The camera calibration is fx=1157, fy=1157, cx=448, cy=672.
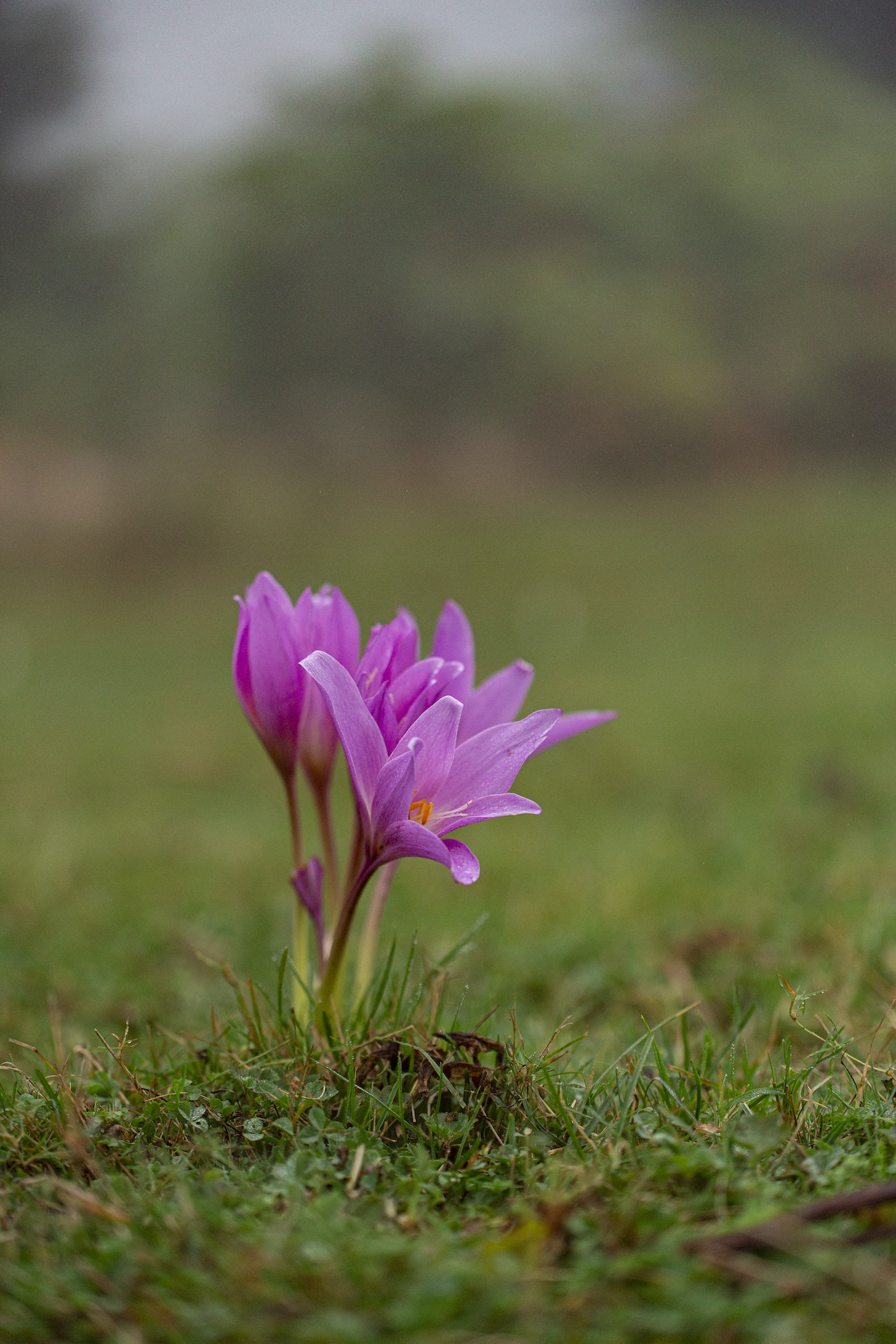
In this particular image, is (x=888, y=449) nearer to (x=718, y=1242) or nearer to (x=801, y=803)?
(x=801, y=803)

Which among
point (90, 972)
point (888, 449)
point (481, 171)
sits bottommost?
point (90, 972)

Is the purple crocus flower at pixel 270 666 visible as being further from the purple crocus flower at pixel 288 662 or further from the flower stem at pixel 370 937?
the flower stem at pixel 370 937

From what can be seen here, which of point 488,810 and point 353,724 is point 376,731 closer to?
point 353,724

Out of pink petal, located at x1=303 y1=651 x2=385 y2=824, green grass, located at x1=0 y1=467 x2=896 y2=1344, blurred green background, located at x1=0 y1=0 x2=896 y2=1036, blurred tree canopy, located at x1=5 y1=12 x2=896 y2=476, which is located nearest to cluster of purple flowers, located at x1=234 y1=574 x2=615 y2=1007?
pink petal, located at x1=303 y1=651 x2=385 y2=824

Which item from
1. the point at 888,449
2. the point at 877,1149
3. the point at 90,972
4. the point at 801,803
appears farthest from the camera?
the point at 888,449

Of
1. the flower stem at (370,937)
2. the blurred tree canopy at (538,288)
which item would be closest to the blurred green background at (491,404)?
the blurred tree canopy at (538,288)

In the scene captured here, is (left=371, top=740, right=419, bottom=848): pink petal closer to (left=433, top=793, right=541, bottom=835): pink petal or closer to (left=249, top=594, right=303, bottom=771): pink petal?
(left=433, top=793, right=541, bottom=835): pink petal

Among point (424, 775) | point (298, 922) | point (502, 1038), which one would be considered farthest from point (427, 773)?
point (502, 1038)

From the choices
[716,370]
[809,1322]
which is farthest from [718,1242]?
[716,370]
